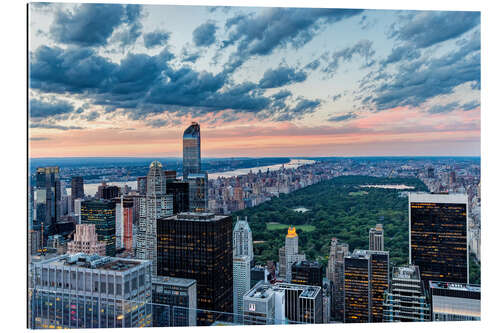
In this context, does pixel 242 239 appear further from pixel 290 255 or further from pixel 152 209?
pixel 152 209

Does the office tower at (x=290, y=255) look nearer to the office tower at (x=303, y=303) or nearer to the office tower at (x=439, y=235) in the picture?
the office tower at (x=303, y=303)

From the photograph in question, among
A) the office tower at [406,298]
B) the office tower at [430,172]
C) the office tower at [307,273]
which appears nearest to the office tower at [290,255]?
the office tower at [307,273]

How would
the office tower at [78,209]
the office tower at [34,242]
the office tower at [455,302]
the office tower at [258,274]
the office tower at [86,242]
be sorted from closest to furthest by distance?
the office tower at [34,242], the office tower at [455,302], the office tower at [86,242], the office tower at [258,274], the office tower at [78,209]

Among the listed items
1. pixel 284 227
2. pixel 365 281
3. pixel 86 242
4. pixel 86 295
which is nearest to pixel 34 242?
pixel 86 295

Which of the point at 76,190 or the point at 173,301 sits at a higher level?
the point at 76,190

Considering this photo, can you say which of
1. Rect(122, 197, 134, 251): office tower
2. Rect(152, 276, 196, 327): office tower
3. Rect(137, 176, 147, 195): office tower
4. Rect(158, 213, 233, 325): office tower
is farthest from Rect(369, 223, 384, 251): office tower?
Rect(122, 197, 134, 251): office tower

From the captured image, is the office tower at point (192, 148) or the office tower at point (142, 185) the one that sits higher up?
the office tower at point (192, 148)
